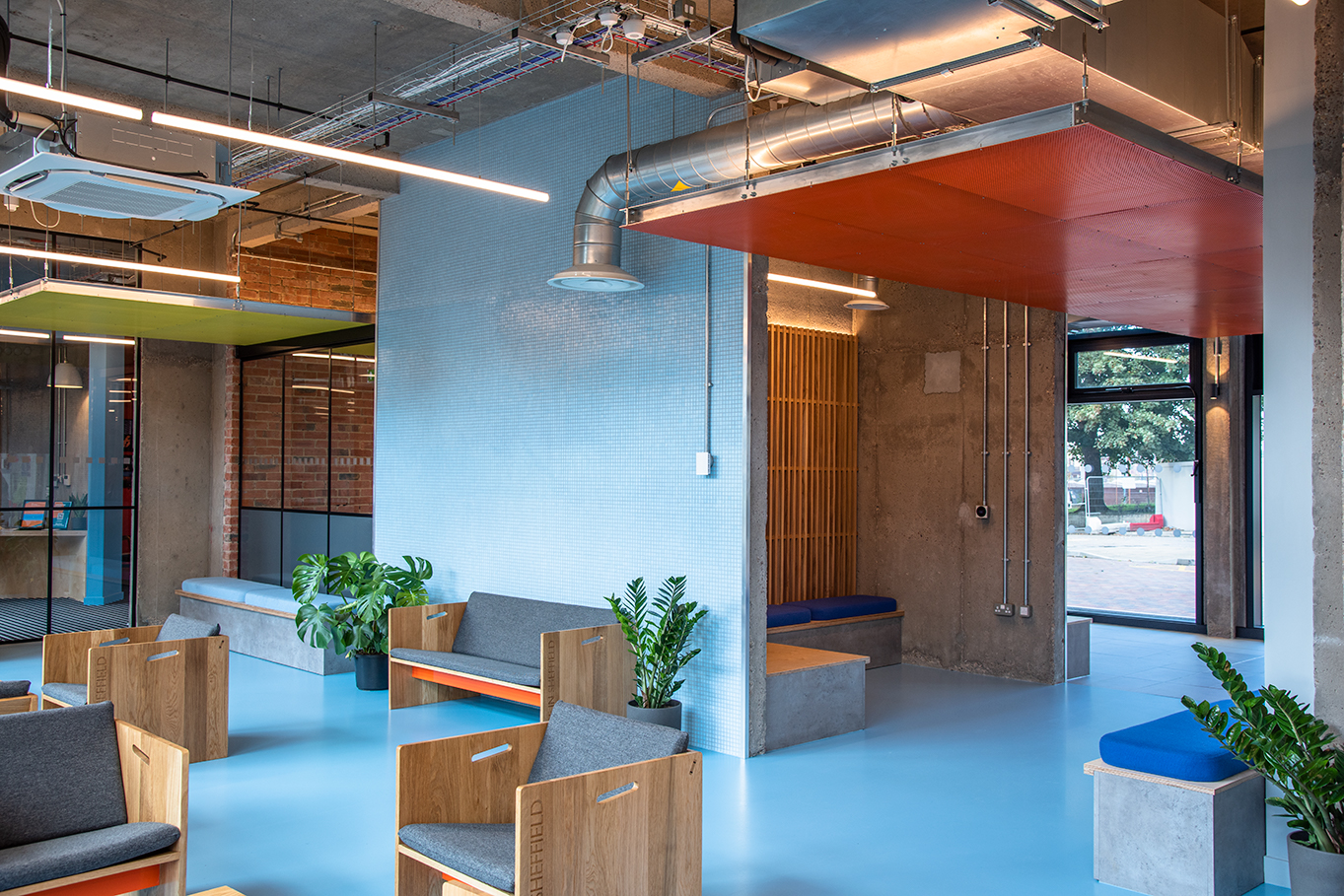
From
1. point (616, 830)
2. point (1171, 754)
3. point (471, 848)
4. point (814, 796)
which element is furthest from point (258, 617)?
point (1171, 754)

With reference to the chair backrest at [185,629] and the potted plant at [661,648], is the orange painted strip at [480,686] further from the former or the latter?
the chair backrest at [185,629]

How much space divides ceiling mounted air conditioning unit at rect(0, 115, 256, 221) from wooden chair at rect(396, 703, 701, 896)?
345 centimetres

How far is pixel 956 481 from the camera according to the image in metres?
9.90

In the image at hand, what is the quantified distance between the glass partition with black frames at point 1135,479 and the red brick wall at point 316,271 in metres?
8.56

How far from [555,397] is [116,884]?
4.97 m

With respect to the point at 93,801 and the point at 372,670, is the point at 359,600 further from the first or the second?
the point at 93,801

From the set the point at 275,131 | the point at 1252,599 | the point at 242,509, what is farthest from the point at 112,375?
the point at 1252,599

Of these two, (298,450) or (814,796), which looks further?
(298,450)

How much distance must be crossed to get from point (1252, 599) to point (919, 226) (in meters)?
8.85

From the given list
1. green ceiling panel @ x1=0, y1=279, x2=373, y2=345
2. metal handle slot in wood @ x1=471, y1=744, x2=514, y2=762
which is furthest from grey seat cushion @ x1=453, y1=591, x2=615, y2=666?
green ceiling panel @ x1=0, y1=279, x2=373, y2=345

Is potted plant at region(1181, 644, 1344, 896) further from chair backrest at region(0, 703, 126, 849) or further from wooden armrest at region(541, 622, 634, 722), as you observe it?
chair backrest at region(0, 703, 126, 849)

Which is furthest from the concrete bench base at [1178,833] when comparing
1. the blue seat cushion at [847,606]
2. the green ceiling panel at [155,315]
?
the green ceiling panel at [155,315]

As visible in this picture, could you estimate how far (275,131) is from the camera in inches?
357

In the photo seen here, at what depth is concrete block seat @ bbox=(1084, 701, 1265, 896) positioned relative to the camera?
4344 mm
